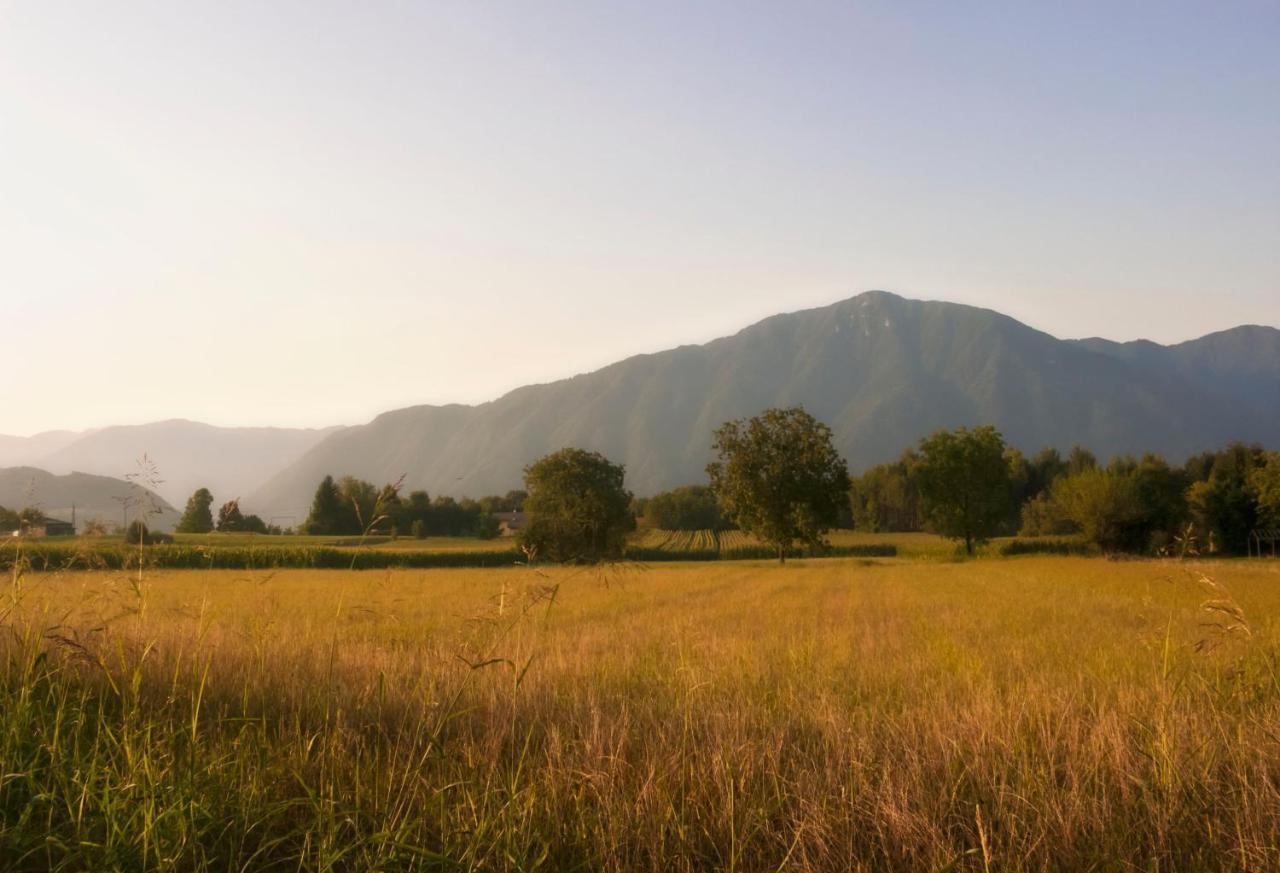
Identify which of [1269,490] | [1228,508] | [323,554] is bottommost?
[323,554]

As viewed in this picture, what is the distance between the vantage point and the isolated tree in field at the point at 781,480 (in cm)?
5378

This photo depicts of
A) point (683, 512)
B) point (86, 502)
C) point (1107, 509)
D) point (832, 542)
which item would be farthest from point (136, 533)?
point (683, 512)

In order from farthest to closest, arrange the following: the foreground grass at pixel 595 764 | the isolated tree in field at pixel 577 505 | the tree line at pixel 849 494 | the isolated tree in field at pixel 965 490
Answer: the isolated tree in field at pixel 965 490, the tree line at pixel 849 494, the isolated tree in field at pixel 577 505, the foreground grass at pixel 595 764

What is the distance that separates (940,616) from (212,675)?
1411 centimetres

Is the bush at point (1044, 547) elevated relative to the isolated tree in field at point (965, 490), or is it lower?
lower

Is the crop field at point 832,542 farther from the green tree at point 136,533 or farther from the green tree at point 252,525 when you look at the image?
the green tree at point 136,533

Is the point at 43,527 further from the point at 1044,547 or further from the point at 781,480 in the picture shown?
the point at 1044,547

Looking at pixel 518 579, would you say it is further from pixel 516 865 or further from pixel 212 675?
pixel 516 865

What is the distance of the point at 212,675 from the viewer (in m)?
5.34

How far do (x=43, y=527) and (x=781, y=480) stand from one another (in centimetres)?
5038

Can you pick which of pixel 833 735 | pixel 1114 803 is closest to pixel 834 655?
pixel 833 735

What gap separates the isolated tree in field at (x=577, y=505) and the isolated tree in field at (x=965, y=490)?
2541 cm

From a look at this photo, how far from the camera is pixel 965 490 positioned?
210 feet

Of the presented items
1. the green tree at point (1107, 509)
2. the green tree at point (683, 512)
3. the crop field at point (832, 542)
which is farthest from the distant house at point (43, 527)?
the green tree at point (683, 512)
